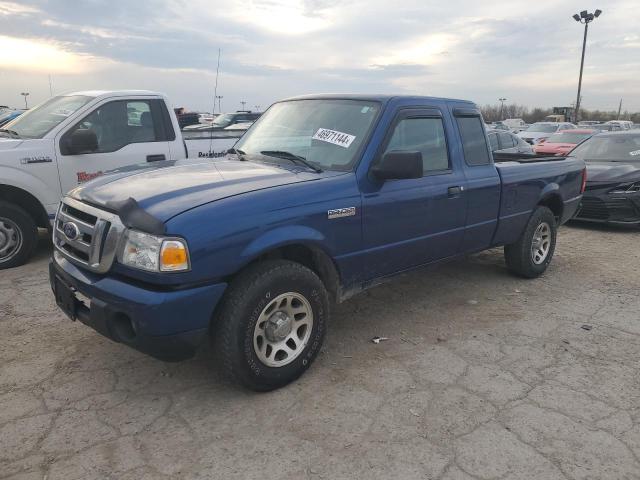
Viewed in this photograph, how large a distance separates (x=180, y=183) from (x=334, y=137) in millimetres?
1229

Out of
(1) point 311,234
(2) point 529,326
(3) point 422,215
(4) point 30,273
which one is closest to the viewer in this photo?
(1) point 311,234

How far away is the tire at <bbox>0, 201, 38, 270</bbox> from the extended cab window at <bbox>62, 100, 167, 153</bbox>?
3.13ft

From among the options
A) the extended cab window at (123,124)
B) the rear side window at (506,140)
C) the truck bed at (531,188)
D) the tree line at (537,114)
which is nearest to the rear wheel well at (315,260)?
the truck bed at (531,188)

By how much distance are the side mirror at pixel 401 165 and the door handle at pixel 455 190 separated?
2.62 ft

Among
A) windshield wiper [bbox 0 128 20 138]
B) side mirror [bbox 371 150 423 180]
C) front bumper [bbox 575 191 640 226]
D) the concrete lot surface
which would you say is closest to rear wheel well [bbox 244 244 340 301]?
the concrete lot surface

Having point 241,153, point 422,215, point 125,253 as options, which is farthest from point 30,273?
point 422,215

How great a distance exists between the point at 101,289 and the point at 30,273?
10.4 ft

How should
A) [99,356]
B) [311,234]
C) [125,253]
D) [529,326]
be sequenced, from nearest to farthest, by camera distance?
[125,253]
[311,234]
[99,356]
[529,326]

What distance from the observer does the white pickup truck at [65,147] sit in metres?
5.56

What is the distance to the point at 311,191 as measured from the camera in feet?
10.8

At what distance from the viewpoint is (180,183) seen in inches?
127

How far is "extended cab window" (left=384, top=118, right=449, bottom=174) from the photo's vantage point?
3.90m

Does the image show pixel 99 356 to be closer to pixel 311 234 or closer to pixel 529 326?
pixel 311 234

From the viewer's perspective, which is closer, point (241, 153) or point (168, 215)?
point (168, 215)
